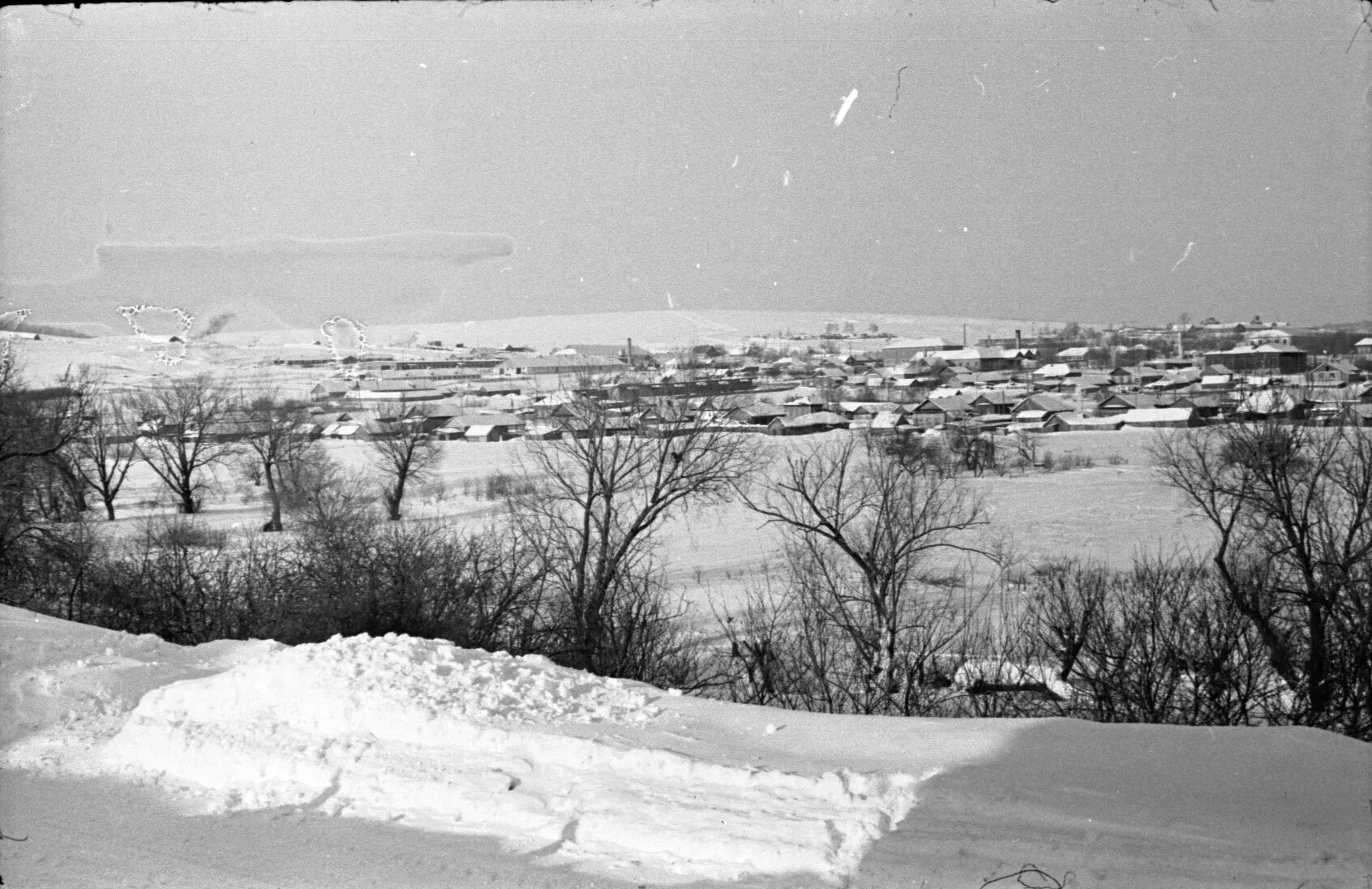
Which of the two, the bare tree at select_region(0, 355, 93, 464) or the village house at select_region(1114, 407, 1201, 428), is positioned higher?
the bare tree at select_region(0, 355, 93, 464)

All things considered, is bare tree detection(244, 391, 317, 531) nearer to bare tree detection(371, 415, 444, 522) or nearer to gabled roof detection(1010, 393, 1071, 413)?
bare tree detection(371, 415, 444, 522)

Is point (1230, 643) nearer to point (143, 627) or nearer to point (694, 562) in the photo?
point (694, 562)

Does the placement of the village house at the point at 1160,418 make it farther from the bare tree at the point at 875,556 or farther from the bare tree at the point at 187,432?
the bare tree at the point at 187,432

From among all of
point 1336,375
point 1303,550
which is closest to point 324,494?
point 1303,550

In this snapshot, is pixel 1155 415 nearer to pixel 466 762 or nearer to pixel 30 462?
pixel 30 462

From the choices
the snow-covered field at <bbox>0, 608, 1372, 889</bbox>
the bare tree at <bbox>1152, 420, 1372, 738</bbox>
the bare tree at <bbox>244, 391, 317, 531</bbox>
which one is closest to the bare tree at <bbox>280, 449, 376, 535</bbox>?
the bare tree at <bbox>244, 391, 317, 531</bbox>

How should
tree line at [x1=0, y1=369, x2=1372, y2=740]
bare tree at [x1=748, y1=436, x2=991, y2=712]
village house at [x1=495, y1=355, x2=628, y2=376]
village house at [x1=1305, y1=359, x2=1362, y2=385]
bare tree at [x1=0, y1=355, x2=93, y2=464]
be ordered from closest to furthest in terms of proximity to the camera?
1. tree line at [x1=0, y1=369, x2=1372, y2=740]
2. bare tree at [x1=748, y1=436, x2=991, y2=712]
3. bare tree at [x1=0, y1=355, x2=93, y2=464]
4. village house at [x1=1305, y1=359, x2=1362, y2=385]
5. village house at [x1=495, y1=355, x2=628, y2=376]

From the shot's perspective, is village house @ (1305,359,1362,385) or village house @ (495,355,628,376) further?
village house @ (495,355,628,376)
